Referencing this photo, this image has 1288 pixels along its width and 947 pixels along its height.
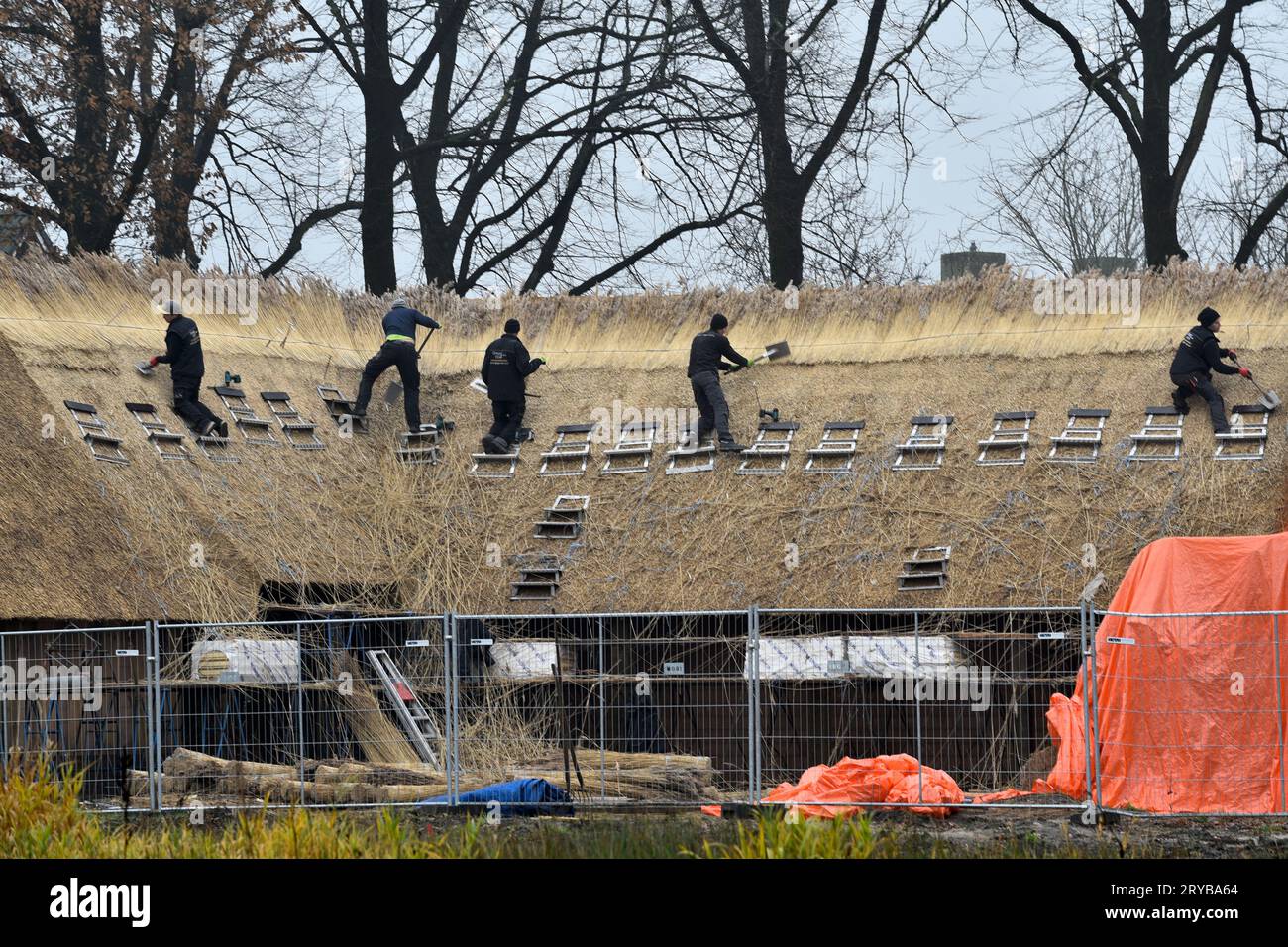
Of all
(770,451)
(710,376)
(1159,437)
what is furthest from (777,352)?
(1159,437)

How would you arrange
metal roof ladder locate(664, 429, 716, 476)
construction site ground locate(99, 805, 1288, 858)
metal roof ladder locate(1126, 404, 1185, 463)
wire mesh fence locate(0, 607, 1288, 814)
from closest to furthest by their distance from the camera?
construction site ground locate(99, 805, 1288, 858) < wire mesh fence locate(0, 607, 1288, 814) < metal roof ladder locate(1126, 404, 1185, 463) < metal roof ladder locate(664, 429, 716, 476)

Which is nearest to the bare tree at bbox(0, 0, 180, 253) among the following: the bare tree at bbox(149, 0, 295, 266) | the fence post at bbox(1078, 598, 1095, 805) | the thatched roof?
the bare tree at bbox(149, 0, 295, 266)

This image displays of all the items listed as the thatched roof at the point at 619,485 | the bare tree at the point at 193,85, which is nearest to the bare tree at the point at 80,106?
the bare tree at the point at 193,85

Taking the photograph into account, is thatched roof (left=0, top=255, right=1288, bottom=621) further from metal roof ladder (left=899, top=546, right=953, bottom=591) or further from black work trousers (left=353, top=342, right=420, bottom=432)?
black work trousers (left=353, top=342, right=420, bottom=432)

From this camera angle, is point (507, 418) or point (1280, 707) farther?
point (507, 418)

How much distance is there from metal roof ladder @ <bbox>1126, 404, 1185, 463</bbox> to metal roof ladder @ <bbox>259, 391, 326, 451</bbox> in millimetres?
9058

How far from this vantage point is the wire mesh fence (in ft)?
38.8

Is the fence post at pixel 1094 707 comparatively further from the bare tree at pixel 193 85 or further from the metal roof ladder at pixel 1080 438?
the bare tree at pixel 193 85

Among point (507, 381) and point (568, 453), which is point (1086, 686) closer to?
point (568, 453)

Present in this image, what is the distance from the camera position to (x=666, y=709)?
52.5 ft

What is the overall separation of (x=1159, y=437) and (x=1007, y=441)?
153cm

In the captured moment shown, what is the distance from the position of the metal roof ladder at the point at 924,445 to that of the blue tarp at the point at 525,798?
713 cm
